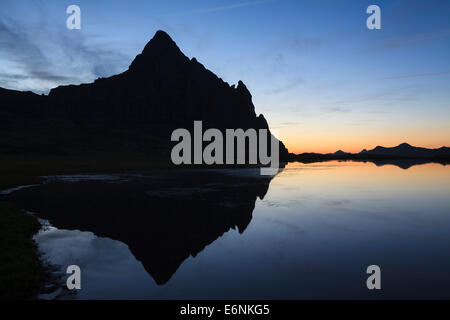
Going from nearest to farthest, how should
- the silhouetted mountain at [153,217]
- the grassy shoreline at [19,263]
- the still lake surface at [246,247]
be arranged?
the grassy shoreline at [19,263] → the still lake surface at [246,247] → the silhouetted mountain at [153,217]

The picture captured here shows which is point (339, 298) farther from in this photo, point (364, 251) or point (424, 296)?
point (364, 251)

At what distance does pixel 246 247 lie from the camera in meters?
18.5

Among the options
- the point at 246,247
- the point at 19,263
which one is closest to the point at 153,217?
the point at 246,247

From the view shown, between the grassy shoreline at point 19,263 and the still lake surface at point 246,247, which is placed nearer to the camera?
the grassy shoreline at point 19,263

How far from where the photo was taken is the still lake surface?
1249cm

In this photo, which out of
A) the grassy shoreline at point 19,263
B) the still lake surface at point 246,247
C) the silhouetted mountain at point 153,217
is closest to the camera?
the grassy shoreline at point 19,263

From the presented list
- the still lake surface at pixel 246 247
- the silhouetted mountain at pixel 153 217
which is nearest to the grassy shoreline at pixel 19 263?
the still lake surface at pixel 246 247

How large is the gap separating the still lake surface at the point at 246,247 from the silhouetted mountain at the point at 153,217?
0.10 m

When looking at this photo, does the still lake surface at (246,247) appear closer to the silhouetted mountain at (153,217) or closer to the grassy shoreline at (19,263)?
the silhouetted mountain at (153,217)

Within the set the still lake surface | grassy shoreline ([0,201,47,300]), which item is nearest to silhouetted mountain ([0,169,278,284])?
the still lake surface

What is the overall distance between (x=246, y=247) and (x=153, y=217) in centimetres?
1132

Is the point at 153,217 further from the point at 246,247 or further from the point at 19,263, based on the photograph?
the point at 19,263

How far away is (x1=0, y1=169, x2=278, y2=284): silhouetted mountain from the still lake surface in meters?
0.10

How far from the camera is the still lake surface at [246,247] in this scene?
12492mm
